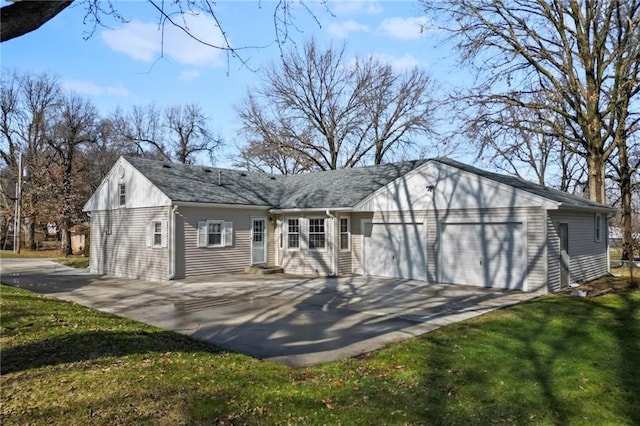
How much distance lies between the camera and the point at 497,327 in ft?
29.3

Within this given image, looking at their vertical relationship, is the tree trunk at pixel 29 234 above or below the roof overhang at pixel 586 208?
below

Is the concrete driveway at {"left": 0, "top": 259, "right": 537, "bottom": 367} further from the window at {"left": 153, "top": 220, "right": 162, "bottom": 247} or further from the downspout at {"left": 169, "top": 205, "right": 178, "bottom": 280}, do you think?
the window at {"left": 153, "top": 220, "right": 162, "bottom": 247}

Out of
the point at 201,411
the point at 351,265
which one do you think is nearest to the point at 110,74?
the point at 201,411

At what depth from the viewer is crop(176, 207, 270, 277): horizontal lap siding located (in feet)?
56.5

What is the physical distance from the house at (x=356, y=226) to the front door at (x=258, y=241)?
0.15ft

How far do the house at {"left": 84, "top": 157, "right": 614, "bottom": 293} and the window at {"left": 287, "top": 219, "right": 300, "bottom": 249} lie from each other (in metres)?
0.05

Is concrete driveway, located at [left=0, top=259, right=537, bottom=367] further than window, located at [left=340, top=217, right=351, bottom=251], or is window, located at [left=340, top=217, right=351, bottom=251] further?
window, located at [left=340, top=217, right=351, bottom=251]

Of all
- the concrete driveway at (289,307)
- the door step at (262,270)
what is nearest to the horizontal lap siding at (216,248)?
the door step at (262,270)

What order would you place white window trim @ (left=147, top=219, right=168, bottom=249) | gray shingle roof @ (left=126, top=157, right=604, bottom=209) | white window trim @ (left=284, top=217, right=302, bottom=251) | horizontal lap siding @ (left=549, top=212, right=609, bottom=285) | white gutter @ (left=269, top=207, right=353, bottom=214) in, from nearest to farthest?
horizontal lap siding @ (left=549, top=212, right=609, bottom=285) → white window trim @ (left=147, top=219, right=168, bottom=249) → white gutter @ (left=269, top=207, right=353, bottom=214) → gray shingle roof @ (left=126, top=157, right=604, bottom=209) → white window trim @ (left=284, top=217, right=302, bottom=251)

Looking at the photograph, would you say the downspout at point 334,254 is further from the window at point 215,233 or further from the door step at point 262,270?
the window at point 215,233

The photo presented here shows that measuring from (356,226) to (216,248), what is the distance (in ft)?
19.1

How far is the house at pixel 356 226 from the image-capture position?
14156mm

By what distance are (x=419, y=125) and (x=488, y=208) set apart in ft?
69.0


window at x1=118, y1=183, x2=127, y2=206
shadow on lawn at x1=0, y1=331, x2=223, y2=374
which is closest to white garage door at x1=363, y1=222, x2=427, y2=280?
shadow on lawn at x1=0, y1=331, x2=223, y2=374
